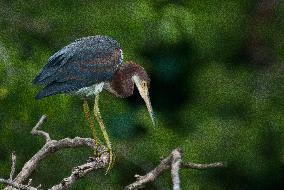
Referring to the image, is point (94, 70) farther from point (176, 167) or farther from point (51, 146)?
point (176, 167)

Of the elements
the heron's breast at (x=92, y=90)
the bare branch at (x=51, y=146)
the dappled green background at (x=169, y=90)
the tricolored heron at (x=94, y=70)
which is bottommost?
the dappled green background at (x=169, y=90)

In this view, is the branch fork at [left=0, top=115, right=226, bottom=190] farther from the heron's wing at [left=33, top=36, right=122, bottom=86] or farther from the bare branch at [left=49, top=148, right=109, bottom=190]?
the heron's wing at [left=33, top=36, right=122, bottom=86]

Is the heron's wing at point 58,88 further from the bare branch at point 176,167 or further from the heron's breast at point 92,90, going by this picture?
the bare branch at point 176,167

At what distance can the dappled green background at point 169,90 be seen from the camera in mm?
5168

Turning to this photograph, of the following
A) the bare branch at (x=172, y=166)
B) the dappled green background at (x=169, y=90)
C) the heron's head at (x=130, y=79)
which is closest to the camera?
the bare branch at (x=172, y=166)

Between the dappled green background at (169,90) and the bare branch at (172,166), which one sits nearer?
the bare branch at (172,166)

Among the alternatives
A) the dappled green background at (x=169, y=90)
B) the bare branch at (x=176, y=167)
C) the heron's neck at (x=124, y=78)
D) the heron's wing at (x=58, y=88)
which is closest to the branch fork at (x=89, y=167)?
the bare branch at (x=176, y=167)

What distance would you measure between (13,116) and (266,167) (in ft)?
4.93

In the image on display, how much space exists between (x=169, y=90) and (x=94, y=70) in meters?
2.18

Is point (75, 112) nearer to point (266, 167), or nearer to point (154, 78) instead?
point (154, 78)

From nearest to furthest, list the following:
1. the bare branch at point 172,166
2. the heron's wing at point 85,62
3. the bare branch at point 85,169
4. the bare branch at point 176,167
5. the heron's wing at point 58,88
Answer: the bare branch at point 176,167
the bare branch at point 172,166
the bare branch at point 85,169
the heron's wing at point 58,88
the heron's wing at point 85,62

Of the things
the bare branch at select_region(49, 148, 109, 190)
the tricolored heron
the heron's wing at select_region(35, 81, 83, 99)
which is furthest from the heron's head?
the bare branch at select_region(49, 148, 109, 190)

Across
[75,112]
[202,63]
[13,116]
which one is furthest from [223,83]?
[13,116]

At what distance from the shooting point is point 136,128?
5438mm
